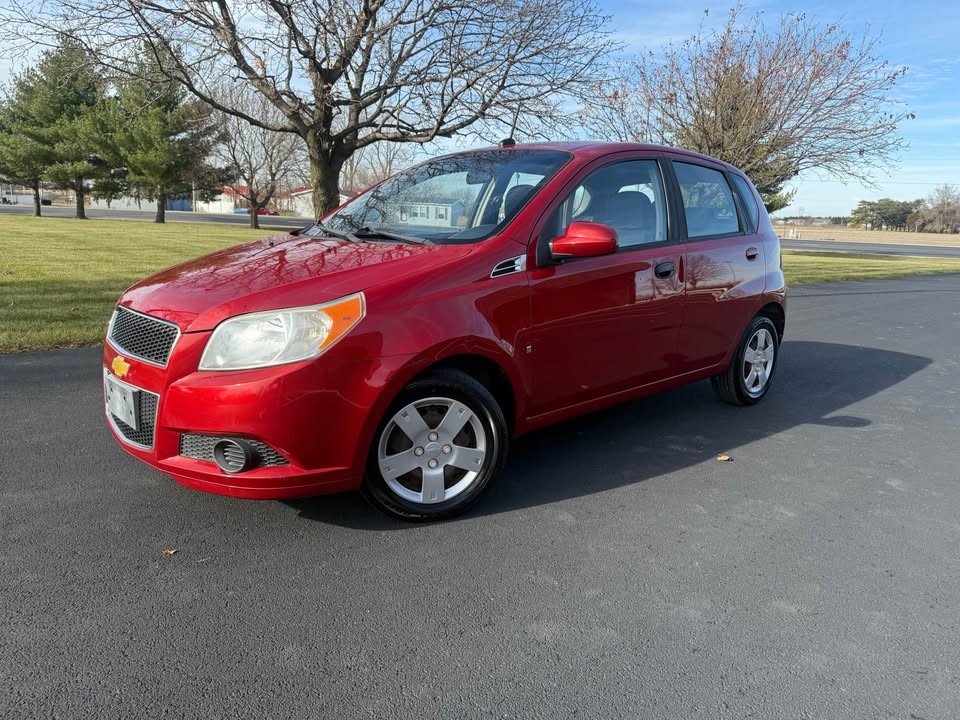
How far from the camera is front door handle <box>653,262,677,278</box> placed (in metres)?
4.16

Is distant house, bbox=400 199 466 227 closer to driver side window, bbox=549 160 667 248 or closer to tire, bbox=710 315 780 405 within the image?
driver side window, bbox=549 160 667 248

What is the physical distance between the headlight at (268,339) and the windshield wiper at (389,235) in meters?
0.86

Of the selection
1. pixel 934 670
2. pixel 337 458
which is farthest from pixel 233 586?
pixel 934 670

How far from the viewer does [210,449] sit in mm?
2850

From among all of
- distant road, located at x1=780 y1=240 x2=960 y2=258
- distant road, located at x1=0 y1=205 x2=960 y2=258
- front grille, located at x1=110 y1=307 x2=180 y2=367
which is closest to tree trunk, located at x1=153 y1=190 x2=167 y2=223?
distant road, located at x1=0 y1=205 x2=960 y2=258

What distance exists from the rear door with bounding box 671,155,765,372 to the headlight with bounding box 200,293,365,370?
2.53 metres

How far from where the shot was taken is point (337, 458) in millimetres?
2902

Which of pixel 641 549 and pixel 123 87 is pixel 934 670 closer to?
pixel 641 549

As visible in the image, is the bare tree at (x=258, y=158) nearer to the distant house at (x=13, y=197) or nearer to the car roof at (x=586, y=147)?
the distant house at (x=13, y=197)

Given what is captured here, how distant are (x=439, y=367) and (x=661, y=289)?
1688 mm

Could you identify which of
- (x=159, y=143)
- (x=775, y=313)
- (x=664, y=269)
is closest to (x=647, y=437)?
(x=664, y=269)

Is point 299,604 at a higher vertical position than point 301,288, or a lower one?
lower

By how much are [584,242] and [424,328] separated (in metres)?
0.95

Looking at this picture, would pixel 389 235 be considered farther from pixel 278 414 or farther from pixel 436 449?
pixel 278 414
